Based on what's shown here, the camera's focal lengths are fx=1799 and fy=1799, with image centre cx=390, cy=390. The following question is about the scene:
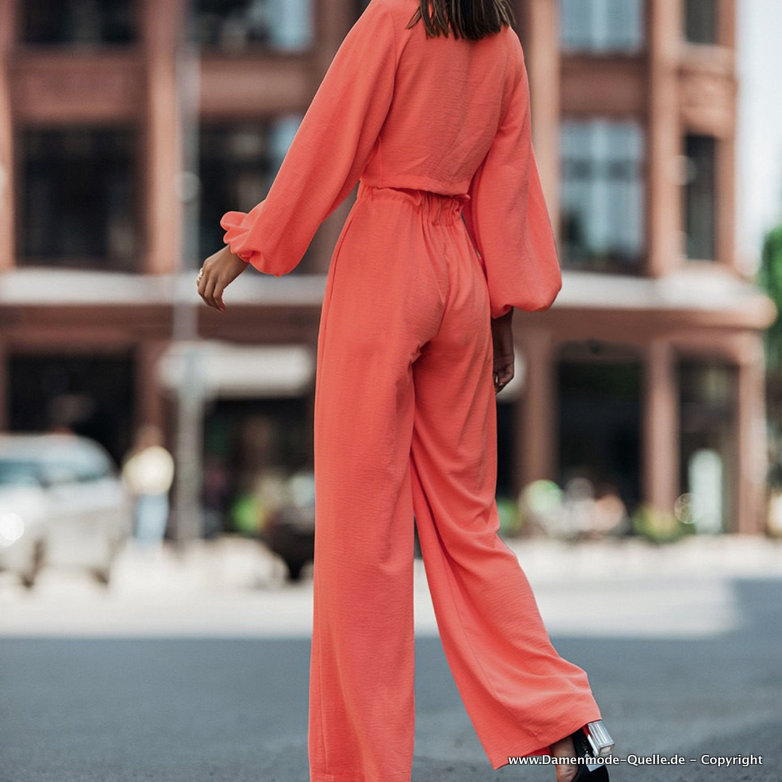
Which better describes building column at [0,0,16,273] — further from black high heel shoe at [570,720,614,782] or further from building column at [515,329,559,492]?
black high heel shoe at [570,720,614,782]

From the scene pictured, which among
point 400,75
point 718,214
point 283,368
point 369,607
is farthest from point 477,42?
point 718,214

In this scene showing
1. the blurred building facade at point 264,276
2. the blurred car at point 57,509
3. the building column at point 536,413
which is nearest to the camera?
the blurred car at point 57,509

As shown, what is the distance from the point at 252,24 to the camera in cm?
3319

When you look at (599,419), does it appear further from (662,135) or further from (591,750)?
(591,750)

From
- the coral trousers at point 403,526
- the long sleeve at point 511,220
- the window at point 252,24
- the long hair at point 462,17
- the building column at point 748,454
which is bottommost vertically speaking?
the building column at point 748,454

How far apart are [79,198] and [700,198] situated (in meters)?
11.9

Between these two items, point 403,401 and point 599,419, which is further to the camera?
point 599,419

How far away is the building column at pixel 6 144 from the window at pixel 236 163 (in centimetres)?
357

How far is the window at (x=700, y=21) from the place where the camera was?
34844mm

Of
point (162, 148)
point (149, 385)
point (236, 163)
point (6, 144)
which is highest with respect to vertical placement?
point (6, 144)

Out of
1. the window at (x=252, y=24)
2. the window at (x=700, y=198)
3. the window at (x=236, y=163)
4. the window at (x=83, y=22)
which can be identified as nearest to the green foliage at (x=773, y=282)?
the window at (x=700, y=198)

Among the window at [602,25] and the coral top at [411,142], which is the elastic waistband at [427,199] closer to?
the coral top at [411,142]

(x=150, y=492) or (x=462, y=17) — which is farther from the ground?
(x=462, y=17)

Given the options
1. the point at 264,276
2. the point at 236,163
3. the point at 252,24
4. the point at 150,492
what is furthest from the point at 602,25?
the point at 150,492
